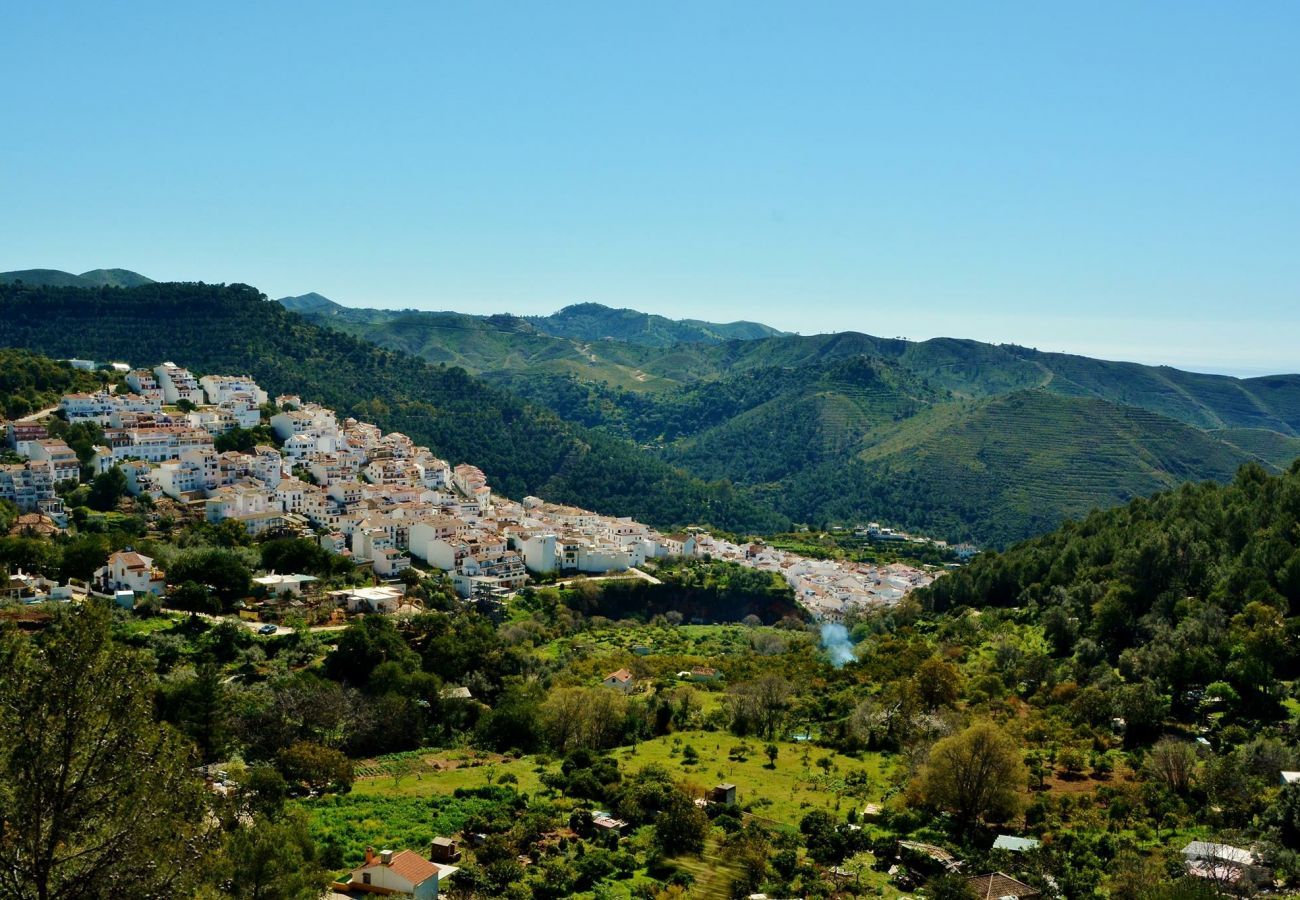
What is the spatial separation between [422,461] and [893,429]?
3655 inches

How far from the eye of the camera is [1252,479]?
44906mm

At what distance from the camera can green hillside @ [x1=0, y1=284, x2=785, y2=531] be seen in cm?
9212

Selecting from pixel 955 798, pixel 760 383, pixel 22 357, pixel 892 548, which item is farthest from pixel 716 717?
pixel 760 383

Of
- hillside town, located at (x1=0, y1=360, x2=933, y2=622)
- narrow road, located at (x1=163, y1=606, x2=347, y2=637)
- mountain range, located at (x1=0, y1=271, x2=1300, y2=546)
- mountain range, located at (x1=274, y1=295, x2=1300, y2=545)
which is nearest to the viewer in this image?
narrow road, located at (x1=163, y1=606, x2=347, y2=637)

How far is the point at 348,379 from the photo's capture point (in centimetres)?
9975

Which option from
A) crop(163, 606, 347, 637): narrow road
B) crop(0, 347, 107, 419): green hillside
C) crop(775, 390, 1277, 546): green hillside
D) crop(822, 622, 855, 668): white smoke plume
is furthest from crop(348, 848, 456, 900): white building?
crop(775, 390, 1277, 546): green hillside

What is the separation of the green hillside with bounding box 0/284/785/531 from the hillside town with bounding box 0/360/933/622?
57.6 feet

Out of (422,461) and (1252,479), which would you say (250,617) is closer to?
(422,461)

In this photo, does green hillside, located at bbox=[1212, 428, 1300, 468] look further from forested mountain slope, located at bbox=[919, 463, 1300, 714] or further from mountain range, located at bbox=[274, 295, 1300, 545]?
forested mountain slope, located at bbox=[919, 463, 1300, 714]

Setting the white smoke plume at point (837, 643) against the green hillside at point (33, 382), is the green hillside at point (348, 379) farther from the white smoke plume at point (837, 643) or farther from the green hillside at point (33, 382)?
the white smoke plume at point (837, 643)

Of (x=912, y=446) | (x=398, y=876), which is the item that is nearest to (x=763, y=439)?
(x=912, y=446)

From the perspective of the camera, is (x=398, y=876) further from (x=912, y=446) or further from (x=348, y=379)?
(x=912, y=446)

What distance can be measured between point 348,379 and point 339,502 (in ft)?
145

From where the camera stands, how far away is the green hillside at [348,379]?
9212 cm
